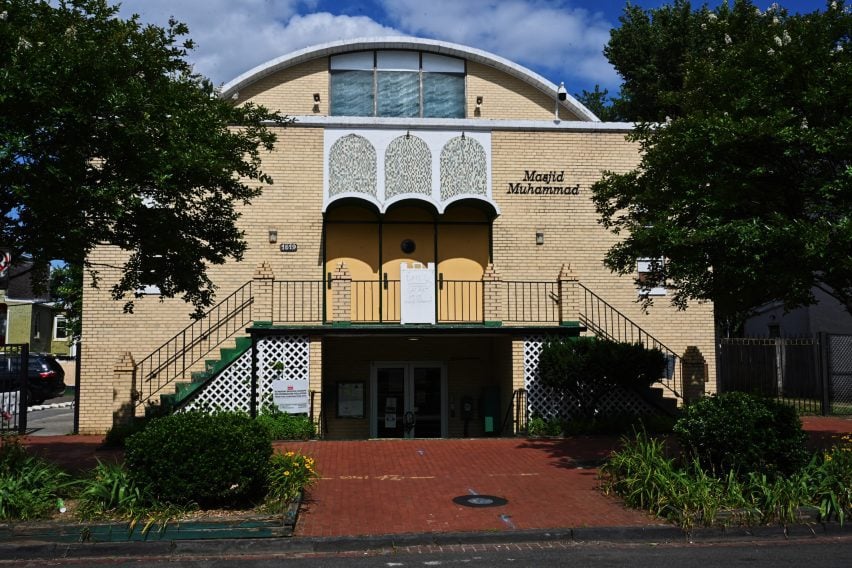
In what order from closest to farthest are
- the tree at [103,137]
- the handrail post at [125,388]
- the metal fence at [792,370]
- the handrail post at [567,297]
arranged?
the tree at [103,137] → the handrail post at [125,388] → the handrail post at [567,297] → the metal fence at [792,370]

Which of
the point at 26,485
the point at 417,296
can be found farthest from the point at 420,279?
the point at 26,485

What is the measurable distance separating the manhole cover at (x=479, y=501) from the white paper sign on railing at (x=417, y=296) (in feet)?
23.0

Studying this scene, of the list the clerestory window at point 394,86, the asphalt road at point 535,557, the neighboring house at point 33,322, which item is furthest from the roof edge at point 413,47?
the neighboring house at point 33,322

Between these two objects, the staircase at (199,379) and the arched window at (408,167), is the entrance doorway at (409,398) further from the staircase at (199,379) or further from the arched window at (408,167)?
the arched window at (408,167)

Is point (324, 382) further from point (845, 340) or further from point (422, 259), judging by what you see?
point (845, 340)

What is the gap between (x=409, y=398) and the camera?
18031mm

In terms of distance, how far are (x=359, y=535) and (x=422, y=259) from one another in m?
10.5

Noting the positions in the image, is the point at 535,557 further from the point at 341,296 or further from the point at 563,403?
the point at 341,296

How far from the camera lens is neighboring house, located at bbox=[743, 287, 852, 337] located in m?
27.7

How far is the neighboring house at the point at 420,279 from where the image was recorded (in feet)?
55.2

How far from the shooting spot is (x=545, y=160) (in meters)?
18.4

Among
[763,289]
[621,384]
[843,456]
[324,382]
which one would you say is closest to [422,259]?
[324,382]

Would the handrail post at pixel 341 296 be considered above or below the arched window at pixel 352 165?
below

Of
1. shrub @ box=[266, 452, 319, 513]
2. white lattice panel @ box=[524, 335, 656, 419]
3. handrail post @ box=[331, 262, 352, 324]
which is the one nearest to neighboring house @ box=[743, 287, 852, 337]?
white lattice panel @ box=[524, 335, 656, 419]
